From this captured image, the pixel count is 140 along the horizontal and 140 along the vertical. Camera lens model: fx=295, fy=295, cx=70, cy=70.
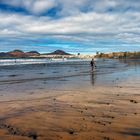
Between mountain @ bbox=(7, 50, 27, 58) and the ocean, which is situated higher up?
mountain @ bbox=(7, 50, 27, 58)

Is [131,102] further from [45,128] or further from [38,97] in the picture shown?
[45,128]

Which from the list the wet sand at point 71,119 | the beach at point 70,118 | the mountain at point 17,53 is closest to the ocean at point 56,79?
the beach at point 70,118

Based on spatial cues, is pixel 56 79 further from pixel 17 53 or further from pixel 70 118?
pixel 17 53

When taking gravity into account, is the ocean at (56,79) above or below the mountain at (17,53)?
below

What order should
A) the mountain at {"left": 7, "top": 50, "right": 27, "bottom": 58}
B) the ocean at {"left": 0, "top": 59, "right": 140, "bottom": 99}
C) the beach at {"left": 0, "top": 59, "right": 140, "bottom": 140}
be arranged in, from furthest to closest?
the mountain at {"left": 7, "top": 50, "right": 27, "bottom": 58}, the ocean at {"left": 0, "top": 59, "right": 140, "bottom": 99}, the beach at {"left": 0, "top": 59, "right": 140, "bottom": 140}

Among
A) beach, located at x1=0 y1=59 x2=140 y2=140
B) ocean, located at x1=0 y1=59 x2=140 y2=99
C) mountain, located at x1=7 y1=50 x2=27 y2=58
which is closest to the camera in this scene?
beach, located at x1=0 y1=59 x2=140 y2=140

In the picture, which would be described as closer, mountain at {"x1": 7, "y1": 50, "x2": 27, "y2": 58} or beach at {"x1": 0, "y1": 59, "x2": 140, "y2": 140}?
beach at {"x1": 0, "y1": 59, "x2": 140, "y2": 140}

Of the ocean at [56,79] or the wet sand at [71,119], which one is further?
Result: the ocean at [56,79]

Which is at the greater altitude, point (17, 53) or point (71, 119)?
point (17, 53)

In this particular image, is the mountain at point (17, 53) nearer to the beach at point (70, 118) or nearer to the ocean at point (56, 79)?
the ocean at point (56, 79)

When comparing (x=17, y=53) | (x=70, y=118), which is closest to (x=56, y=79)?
(x=70, y=118)

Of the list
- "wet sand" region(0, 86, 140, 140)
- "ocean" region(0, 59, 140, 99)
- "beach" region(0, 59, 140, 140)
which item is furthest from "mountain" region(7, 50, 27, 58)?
"wet sand" region(0, 86, 140, 140)

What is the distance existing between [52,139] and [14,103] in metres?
6.01

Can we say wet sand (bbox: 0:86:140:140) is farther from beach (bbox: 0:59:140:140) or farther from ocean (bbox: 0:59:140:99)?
ocean (bbox: 0:59:140:99)
